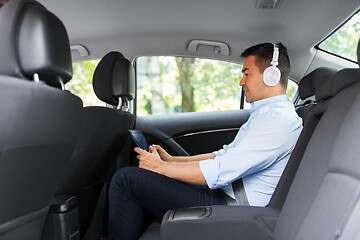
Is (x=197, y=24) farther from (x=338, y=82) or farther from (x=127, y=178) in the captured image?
(x=338, y=82)

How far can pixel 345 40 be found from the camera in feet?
8.16

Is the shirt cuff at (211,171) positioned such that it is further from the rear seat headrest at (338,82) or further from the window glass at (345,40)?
the window glass at (345,40)

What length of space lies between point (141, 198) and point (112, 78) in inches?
27.0

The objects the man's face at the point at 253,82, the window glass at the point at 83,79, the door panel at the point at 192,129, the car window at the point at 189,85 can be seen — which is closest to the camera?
the man's face at the point at 253,82

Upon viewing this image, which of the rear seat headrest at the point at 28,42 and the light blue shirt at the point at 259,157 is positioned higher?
the rear seat headrest at the point at 28,42

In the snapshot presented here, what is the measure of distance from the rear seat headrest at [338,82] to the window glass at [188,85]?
164 centimetres

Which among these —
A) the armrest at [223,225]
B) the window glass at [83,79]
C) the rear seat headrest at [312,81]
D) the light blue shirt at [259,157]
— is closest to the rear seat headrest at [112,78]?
the window glass at [83,79]

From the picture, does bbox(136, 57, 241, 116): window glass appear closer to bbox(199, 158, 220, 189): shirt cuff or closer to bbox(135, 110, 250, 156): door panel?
bbox(135, 110, 250, 156): door panel

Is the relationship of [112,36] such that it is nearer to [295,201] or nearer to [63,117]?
[63,117]

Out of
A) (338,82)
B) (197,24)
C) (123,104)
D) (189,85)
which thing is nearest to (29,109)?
(338,82)

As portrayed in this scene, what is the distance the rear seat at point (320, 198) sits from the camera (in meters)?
0.92

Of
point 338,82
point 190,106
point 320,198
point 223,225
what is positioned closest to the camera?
point 320,198

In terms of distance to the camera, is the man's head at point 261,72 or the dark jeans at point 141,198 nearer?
the dark jeans at point 141,198

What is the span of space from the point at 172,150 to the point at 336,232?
2045mm
